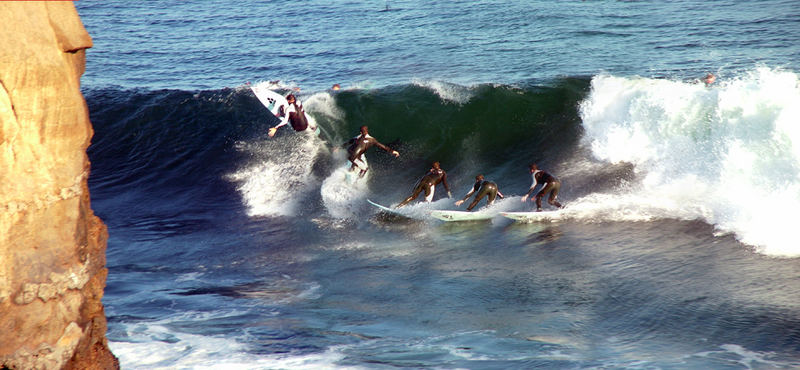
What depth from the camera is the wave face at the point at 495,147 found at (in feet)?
50.4

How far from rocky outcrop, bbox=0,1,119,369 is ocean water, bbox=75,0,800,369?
2.83m

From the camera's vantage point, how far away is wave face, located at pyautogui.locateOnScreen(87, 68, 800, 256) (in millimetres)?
15367

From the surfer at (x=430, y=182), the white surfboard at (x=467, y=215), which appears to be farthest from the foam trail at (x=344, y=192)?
the white surfboard at (x=467, y=215)

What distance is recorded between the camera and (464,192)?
60.6ft

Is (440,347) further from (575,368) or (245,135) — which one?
(245,135)

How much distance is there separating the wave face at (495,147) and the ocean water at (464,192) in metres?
0.07

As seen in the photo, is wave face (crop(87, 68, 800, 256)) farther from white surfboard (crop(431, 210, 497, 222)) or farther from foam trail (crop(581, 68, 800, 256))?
white surfboard (crop(431, 210, 497, 222))

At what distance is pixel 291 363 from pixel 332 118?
14.4 m

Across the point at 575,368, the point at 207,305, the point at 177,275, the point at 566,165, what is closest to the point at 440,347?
the point at 575,368

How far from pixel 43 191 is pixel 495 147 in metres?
15.1

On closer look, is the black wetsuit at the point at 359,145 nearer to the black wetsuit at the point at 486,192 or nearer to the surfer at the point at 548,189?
the black wetsuit at the point at 486,192

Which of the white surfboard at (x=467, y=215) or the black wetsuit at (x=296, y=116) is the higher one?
the black wetsuit at (x=296, y=116)

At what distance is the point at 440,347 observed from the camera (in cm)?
1028

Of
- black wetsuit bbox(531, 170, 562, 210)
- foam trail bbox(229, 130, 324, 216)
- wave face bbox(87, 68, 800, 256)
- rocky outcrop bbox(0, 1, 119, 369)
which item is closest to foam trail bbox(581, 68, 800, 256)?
wave face bbox(87, 68, 800, 256)
